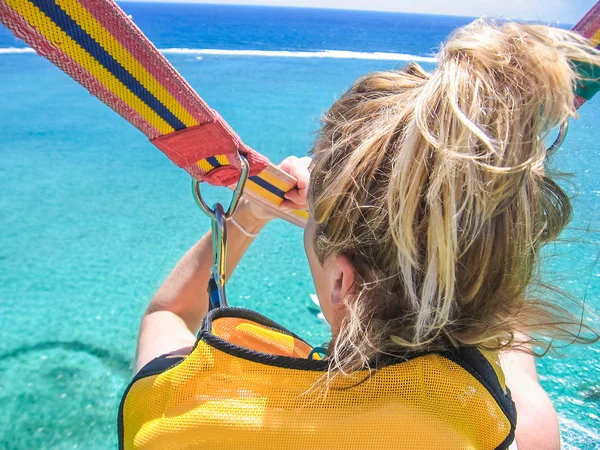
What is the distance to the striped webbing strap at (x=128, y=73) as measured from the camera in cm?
68

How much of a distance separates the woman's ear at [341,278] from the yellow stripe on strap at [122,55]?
357 millimetres

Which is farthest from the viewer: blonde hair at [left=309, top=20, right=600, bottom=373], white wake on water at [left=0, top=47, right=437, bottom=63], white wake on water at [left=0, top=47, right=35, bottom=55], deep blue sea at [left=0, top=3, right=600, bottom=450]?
white wake on water at [left=0, top=47, right=437, bottom=63]

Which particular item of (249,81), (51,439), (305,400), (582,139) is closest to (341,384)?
(305,400)

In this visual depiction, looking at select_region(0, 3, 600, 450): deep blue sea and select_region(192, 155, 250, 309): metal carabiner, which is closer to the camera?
select_region(192, 155, 250, 309): metal carabiner

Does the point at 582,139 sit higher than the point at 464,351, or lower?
lower

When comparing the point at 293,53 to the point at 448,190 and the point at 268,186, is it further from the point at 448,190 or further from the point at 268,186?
the point at 448,190

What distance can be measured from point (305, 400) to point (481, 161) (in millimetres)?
431

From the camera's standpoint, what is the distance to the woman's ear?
32.7 inches

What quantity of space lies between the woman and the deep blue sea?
0.14 m

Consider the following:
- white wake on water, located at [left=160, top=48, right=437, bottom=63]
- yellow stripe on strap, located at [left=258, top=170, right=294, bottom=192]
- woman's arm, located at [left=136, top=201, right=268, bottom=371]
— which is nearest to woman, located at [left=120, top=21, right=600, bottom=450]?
yellow stripe on strap, located at [left=258, top=170, right=294, bottom=192]

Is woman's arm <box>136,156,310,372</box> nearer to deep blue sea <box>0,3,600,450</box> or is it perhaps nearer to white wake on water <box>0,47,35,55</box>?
deep blue sea <box>0,3,600,450</box>

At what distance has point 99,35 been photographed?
2.35 ft

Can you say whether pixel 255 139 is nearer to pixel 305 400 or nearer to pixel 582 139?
pixel 582 139

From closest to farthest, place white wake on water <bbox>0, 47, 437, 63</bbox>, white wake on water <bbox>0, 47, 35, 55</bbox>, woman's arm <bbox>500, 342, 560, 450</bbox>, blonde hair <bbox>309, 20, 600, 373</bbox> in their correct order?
blonde hair <bbox>309, 20, 600, 373</bbox> → woman's arm <bbox>500, 342, 560, 450</bbox> → white wake on water <bbox>0, 47, 35, 55</bbox> → white wake on water <bbox>0, 47, 437, 63</bbox>
